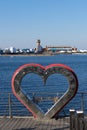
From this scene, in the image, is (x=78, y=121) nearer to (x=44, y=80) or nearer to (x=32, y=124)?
(x=32, y=124)

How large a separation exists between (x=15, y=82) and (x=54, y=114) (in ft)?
7.46

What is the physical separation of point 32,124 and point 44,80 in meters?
2.35

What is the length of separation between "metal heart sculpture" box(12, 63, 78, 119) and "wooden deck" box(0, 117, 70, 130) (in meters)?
0.41

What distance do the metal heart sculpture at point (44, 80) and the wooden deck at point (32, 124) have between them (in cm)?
41

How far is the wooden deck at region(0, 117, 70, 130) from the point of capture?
14.4 meters

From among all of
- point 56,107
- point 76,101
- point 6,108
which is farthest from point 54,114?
point 76,101

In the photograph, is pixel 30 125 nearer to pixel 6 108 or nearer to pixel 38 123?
pixel 38 123

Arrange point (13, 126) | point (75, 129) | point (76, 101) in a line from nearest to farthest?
point (75, 129) → point (13, 126) → point (76, 101)

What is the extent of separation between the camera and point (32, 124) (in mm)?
15055

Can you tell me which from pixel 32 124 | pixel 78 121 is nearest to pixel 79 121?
pixel 78 121

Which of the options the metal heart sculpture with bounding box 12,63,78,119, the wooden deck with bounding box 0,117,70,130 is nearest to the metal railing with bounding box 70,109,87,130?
the wooden deck with bounding box 0,117,70,130

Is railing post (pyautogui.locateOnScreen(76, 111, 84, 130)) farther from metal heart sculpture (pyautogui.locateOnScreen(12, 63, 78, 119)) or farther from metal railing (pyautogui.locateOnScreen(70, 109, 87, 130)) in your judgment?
metal heart sculpture (pyautogui.locateOnScreen(12, 63, 78, 119))

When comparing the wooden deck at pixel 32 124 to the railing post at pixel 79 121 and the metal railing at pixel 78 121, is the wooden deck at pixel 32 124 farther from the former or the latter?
the railing post at pixel 79 121

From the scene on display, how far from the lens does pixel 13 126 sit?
48.4 feet
